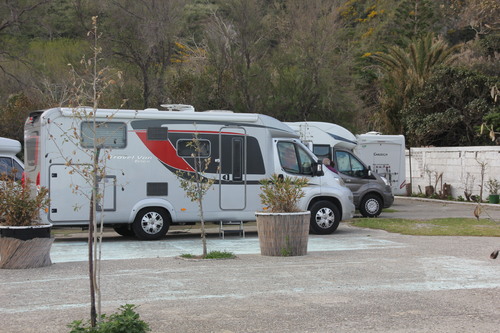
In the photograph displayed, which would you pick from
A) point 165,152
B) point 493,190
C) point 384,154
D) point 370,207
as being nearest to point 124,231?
point 165,152

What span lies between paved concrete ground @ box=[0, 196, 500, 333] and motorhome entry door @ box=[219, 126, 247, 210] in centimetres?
263

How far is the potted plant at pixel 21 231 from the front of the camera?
1062 centimetres

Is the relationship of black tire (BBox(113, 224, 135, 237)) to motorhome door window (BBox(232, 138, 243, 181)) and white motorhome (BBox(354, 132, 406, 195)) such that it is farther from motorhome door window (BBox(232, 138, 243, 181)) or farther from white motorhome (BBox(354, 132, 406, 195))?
white motorhome (BBox(354, 132, 406, 195))

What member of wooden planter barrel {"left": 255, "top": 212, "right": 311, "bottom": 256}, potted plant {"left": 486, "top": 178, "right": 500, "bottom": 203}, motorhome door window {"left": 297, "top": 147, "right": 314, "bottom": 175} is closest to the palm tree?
potted plant {"left": 486, "top": 178, "right": 500, "bottom": 203}

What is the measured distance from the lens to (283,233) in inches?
477

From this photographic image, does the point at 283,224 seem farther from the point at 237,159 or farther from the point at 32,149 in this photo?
the point at 32,149

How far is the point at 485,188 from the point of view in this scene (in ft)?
94.0

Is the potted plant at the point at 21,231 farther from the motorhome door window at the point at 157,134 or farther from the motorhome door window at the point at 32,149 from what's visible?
the motorhome door window at the point at 157,134

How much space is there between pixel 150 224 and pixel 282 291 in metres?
7.18

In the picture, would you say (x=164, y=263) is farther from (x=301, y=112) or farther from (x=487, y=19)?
(x=487, y=19)

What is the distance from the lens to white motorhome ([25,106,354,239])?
1480 cm

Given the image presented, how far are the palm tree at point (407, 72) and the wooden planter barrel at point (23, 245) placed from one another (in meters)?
28.4

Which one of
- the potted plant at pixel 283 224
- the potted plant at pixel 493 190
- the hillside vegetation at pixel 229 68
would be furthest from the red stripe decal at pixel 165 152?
the potted plant at pixel 493 190

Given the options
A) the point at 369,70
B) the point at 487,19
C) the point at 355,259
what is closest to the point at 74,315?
the point at 355,259
